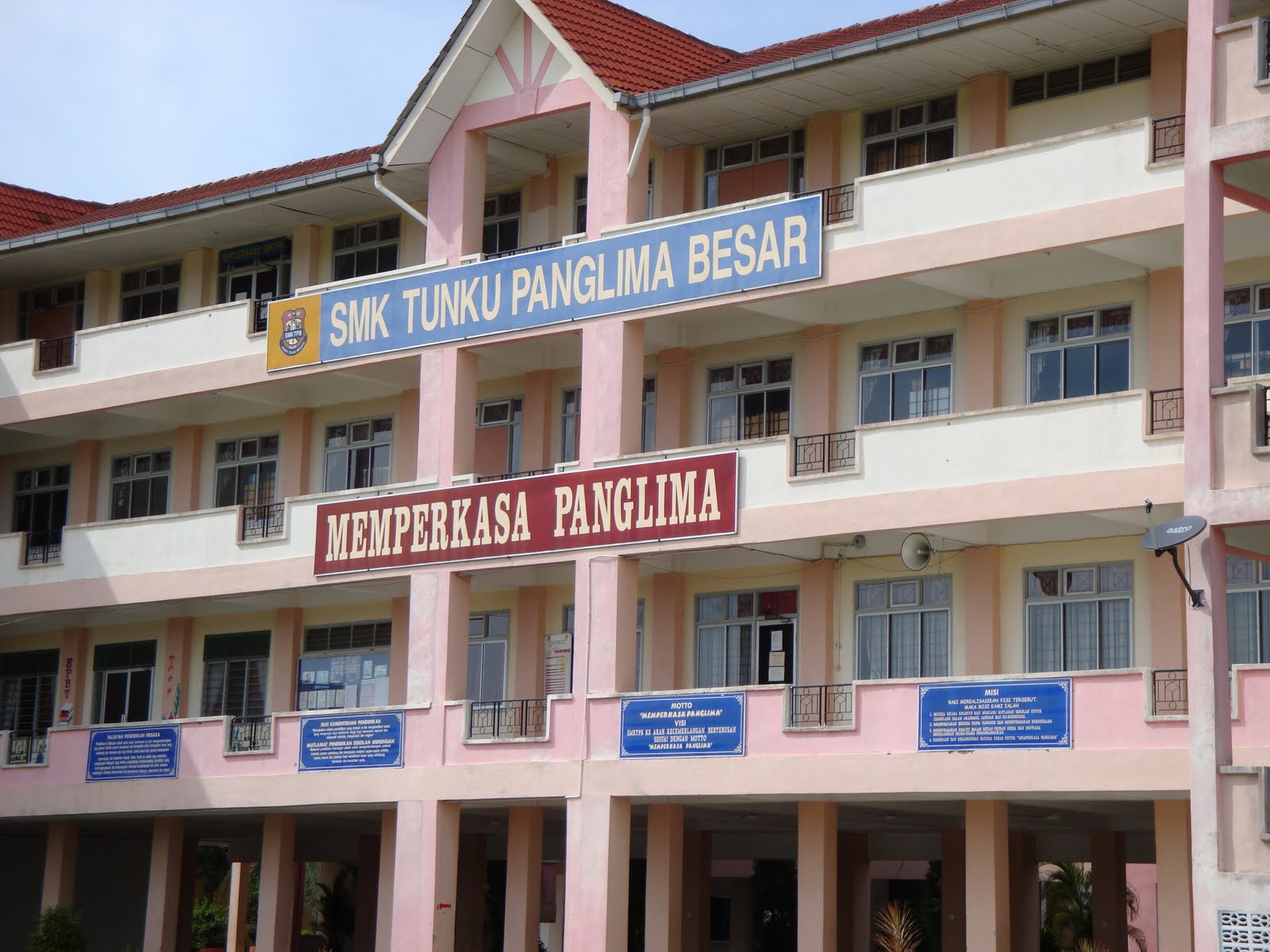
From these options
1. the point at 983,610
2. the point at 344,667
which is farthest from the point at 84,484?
the point at 983,610

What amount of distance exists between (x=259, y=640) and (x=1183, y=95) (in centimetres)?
1672

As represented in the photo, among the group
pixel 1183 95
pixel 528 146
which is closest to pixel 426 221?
pixel 528 146

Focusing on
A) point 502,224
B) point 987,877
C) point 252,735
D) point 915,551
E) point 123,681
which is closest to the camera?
point 987,877

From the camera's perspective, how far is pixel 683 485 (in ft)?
90.4

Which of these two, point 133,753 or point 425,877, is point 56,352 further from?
point 425,877

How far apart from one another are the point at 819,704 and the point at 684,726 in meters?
1.82

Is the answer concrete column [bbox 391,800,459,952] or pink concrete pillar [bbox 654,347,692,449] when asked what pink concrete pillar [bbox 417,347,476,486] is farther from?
concrete column [bbox 391,800,459,952]

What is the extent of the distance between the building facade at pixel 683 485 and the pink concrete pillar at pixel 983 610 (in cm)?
6

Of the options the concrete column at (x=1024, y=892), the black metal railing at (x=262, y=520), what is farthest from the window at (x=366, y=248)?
the concrete column at (x=1024, y=892)

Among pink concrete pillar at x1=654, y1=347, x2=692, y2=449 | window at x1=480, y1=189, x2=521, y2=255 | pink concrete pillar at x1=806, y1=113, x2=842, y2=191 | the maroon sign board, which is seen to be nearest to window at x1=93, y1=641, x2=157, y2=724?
the maroon sign board

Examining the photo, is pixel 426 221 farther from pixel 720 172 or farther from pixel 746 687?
pixel 746 687

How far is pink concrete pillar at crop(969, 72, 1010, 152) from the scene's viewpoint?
27.0 meters

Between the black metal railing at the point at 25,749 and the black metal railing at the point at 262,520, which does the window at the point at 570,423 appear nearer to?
the black metal railing at the point at 262,520

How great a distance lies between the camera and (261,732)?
105 ft
